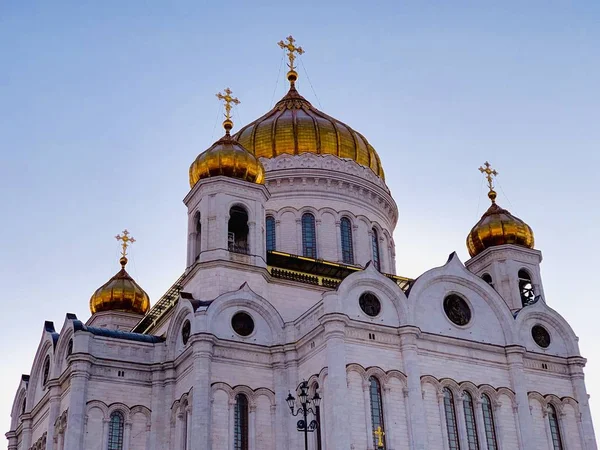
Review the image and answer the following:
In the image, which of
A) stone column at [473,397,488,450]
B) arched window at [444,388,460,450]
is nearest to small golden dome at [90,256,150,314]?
arched window at [444,388,460,450]

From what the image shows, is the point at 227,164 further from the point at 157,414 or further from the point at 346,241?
the point at 157,414

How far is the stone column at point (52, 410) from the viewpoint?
28.8 metres

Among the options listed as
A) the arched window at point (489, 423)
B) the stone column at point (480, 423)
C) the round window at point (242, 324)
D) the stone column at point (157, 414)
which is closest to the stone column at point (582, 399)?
the arched window at point (489, 423)

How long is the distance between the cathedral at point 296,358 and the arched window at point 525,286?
58 millimetres

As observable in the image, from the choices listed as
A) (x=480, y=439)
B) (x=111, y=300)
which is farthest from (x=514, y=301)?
(x=111, y=300)

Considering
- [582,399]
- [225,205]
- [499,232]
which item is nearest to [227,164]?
[225,205]

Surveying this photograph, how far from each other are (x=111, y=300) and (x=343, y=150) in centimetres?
1286

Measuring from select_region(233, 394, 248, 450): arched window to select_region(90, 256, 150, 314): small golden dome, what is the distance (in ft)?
44.5

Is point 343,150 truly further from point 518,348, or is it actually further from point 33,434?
point 33,434

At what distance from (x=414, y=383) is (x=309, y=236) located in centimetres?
1043

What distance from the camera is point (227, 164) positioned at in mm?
31062

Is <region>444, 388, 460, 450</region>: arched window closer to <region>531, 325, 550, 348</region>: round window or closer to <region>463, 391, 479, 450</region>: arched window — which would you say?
<region>463, 391, 479, 450</region>: arched window

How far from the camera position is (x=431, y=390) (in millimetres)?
26531

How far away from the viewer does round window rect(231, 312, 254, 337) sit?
28.0 meters
